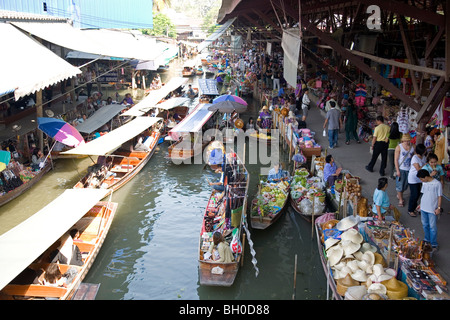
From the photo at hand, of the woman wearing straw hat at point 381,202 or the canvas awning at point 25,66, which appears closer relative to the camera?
the woman wearing straw hat at point 381,202

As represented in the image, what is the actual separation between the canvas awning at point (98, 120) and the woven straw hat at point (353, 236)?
12062 millimetres

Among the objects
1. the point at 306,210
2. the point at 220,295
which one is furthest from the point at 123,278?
the point at 306,210

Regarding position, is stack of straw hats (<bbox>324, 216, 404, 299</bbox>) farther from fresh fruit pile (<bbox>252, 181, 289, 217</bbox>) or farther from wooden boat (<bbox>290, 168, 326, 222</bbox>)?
fresh fruit pile (<bbox>252, 181, 289, 217</bbox>)

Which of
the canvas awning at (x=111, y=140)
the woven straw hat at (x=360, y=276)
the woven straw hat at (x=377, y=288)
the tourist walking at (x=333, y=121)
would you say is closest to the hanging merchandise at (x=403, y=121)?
the tourist walking at (x=333, y=121)

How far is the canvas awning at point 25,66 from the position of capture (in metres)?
11.6

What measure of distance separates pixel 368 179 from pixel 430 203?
379 cm

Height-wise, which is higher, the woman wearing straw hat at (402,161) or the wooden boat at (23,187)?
the woman wearing straw hat at (402,161)

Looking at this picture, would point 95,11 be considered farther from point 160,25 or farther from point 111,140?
point 160,25

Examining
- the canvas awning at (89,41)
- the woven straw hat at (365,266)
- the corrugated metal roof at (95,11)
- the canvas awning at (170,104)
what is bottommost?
the woven straw hat at (365,266)

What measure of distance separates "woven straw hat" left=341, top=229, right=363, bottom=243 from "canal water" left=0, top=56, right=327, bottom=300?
1.36 metres

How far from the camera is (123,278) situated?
30.2 ft

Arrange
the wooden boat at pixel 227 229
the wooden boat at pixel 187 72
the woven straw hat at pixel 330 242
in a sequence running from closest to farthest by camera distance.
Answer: the woven straw hat at pixel 330 242, the wooden boat at pixel 227 229, the wooden boat at pixel 187 72

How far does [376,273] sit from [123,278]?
18.4ft

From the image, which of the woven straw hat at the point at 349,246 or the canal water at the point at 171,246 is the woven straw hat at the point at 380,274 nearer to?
the woven straw hat at the point at 349,246
